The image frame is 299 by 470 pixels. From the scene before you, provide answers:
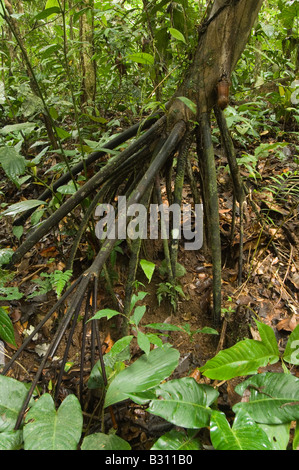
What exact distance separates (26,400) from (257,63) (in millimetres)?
3946

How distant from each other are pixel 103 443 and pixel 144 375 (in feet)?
0.69

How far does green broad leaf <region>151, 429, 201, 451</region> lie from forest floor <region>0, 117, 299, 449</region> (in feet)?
0.98

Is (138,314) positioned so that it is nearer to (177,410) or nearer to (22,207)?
(177,410)

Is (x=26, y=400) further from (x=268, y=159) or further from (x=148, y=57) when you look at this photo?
(x=268, y=159)

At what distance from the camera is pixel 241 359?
1.04m

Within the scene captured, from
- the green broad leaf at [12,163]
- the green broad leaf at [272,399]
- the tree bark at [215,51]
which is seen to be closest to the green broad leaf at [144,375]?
the green broad leaf at [272,399]

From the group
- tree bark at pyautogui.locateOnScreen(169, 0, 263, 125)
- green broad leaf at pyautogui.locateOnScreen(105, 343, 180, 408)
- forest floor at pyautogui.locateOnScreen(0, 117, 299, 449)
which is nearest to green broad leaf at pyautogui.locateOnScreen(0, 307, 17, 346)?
forest floor at pyautogui.locateOnScreen(0, 117, 299, 449)

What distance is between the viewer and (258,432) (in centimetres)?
85

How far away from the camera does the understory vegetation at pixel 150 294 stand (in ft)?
3.02

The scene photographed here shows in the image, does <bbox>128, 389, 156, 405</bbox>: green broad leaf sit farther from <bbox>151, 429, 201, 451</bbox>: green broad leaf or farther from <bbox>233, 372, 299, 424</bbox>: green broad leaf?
<bbox>233, 372, 299, 424</bbox>: green broad leaf

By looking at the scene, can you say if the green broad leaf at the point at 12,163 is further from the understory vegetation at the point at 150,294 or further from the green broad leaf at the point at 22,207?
the green broad leaf at the point at 22,207

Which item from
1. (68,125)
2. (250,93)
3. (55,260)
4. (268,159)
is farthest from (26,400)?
(250,93)

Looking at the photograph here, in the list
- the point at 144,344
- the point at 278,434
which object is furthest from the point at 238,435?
the point at 144,344

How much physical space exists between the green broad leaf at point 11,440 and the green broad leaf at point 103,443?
0.17 meters
